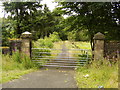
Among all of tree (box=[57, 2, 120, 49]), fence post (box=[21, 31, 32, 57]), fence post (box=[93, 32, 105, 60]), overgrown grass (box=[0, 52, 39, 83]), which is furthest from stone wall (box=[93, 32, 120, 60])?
fence post (box=[21, 31, 32, 57])

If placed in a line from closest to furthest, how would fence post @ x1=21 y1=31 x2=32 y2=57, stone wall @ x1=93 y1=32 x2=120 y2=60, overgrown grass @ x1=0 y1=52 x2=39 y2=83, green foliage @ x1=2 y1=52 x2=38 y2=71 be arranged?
1. overgrown grass @ x1=0 y1=52 x2=39 y2=83
2. green foliage @ x1=2 y1=52 x2=38 y2=71
3. stone wall @ x1=93 y1=32 x2=120 y2=60
4. fence post @ x1=21 y1=31 x2=32 y2=57

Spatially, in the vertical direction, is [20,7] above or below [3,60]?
above

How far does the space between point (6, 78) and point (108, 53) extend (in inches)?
196

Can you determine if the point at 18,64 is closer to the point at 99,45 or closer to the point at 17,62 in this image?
the point at 17,62

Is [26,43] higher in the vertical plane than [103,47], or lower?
higher

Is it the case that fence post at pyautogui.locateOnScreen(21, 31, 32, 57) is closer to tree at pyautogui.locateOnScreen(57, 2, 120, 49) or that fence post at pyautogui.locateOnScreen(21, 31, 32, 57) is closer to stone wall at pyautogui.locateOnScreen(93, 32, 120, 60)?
tree at pyautogui.locateOnScreen(57, 2, 120, 49)

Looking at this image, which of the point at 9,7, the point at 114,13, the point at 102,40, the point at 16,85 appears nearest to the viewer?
the point at 16,85

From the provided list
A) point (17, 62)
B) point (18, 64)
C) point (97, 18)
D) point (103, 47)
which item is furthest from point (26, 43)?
point (97, 18)

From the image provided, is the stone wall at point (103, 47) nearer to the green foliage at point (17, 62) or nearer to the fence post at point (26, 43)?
A: the green foliage at point (17, 62)

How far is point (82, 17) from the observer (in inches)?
314

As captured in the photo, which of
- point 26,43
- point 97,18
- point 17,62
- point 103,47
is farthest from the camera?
point 97,18

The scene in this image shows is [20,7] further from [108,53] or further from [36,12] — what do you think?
[108,53]

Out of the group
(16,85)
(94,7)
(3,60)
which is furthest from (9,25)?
(16,85)

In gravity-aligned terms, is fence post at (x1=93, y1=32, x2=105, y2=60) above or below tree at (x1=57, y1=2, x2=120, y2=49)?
below
